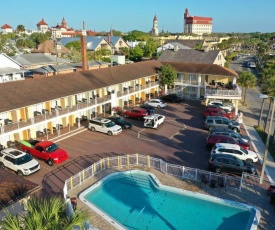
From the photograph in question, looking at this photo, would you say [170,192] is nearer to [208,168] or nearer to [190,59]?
[208,168]

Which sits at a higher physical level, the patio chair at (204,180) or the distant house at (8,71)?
Result: the distant house at (8,71)

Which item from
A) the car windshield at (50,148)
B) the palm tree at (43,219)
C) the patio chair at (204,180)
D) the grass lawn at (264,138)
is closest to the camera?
the palm tree at (43,219)

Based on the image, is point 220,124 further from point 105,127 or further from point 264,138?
point 105,127

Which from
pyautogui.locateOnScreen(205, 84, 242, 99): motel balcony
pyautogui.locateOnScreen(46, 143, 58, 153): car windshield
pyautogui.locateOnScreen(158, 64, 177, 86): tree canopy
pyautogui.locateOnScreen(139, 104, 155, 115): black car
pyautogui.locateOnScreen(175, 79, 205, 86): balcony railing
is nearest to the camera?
pyautogui.locateOnScreen(46, 143, 58, 153): car windshield

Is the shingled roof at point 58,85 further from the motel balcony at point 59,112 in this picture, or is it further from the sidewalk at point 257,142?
the sidewalk at point 257,142

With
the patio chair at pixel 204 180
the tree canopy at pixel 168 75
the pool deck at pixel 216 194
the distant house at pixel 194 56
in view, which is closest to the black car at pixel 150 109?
the tree canopy at pixel 168 75

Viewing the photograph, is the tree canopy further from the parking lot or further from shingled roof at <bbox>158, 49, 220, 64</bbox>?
the parking lot

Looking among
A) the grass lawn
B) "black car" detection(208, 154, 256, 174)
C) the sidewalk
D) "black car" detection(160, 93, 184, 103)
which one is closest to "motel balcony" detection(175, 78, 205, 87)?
"black car" detection(160, 93, 184, 103)
